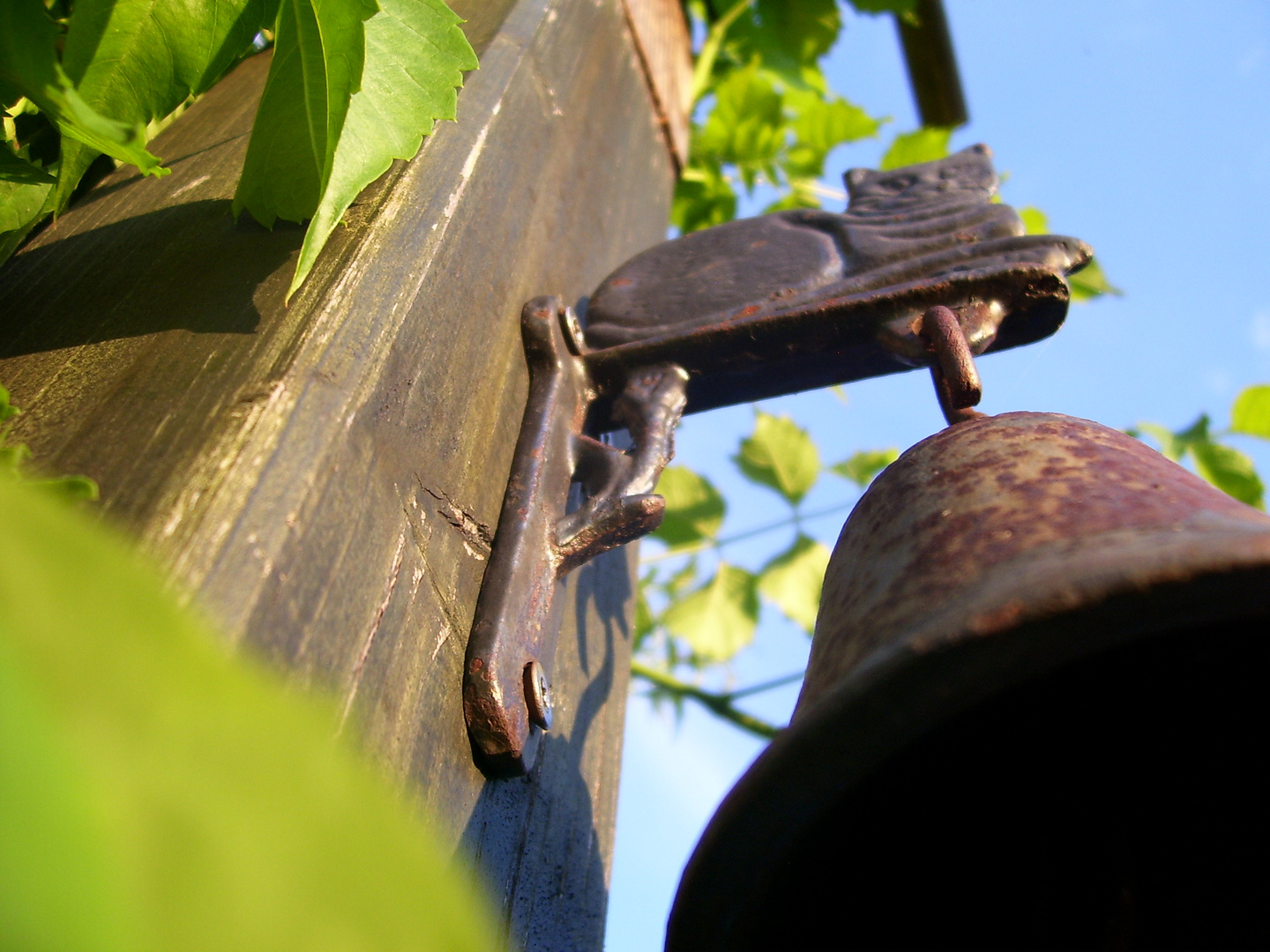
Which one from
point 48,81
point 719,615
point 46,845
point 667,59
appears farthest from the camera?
point 719,615

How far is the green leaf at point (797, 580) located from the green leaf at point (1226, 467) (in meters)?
0.70

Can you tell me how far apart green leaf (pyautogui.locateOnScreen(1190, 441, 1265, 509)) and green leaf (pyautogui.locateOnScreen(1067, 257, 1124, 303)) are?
0.33m

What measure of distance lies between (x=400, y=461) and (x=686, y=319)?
341 mm

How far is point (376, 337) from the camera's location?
1.90 feet

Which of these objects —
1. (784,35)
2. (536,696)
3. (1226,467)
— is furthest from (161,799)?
(784,35)

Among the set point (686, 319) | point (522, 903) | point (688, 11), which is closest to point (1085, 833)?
point (522, 903)

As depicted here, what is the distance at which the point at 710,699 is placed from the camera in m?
1.79

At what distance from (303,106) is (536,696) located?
15.9 inches

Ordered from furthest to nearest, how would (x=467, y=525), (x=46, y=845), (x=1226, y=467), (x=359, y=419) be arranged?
1. (x=1226, y=467)
2. (x=467, y=525)
3. (x=359, y=419)
4. (x=46, y=845)

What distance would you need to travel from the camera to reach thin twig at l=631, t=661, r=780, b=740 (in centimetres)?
171

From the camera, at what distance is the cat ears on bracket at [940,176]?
888 millimetres

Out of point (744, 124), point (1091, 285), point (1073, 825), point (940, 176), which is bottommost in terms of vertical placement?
point (1073, 825)

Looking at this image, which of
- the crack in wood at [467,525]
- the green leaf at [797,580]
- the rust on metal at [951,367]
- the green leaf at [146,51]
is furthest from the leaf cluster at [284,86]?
the green leaf at [797,580]

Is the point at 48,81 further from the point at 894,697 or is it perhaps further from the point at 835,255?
the point at 835,255
